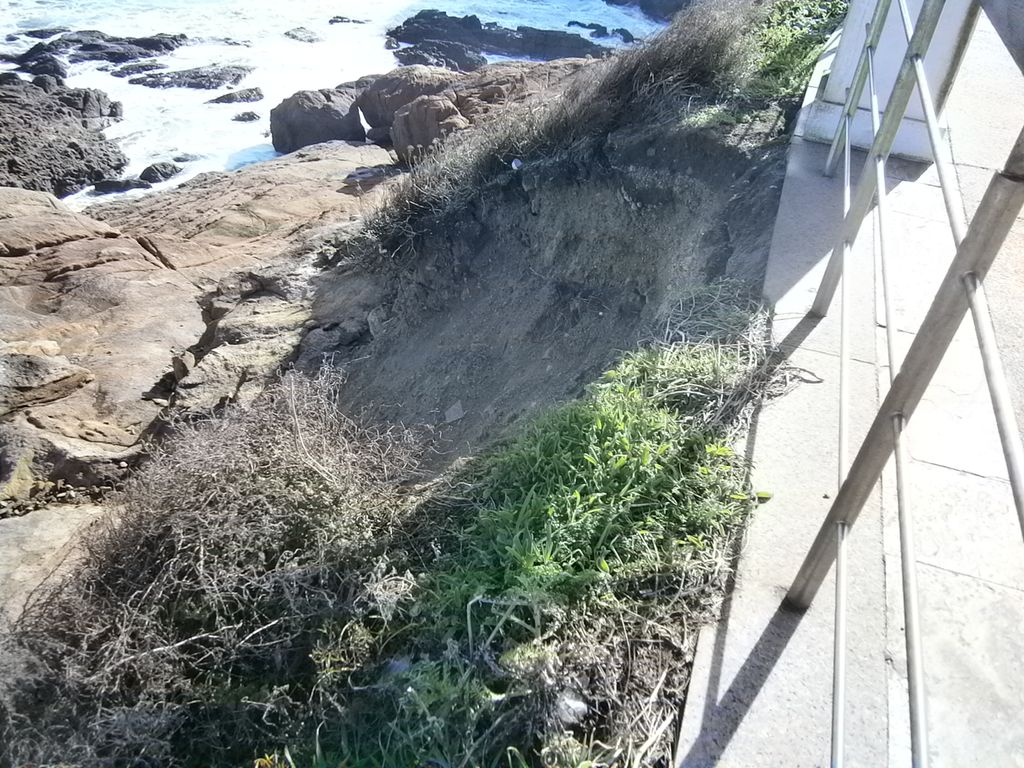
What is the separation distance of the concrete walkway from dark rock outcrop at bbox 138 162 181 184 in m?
16.6

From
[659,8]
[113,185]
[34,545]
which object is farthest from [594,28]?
[34,545]

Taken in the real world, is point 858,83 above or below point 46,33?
above

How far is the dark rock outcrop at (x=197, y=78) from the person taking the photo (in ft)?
73.8

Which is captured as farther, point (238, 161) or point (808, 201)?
point (238, 161)

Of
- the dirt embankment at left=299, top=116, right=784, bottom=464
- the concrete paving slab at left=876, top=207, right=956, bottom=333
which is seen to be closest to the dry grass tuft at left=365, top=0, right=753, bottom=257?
the dirt embankment at left=299, top=116, right=784, bottom=464

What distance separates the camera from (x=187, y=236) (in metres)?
11.3

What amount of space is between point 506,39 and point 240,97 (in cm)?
1014

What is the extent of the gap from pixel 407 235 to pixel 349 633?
5862 mm

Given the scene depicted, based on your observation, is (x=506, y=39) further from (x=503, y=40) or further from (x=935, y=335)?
(x=935, y=335)

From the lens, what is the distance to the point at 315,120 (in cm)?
1764

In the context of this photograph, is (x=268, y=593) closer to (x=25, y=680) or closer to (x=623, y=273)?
(x=25, y=680)

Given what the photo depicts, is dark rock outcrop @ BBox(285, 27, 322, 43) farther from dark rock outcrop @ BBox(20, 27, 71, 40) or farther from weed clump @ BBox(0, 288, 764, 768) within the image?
weed clump @ BBox(0, 288, 764, 768)

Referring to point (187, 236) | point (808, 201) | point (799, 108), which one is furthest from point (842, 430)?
point (187, 236)

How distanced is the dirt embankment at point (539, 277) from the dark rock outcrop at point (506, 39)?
21257 mm
